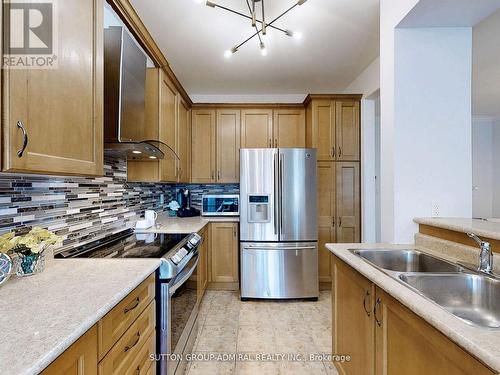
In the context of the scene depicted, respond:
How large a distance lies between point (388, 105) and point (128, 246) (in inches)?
80.9

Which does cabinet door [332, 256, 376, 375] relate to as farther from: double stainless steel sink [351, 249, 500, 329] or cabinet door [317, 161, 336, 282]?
cabinet door [317, 161, 336, 282]

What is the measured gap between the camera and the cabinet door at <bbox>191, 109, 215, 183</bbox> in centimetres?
363

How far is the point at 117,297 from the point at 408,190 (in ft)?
5.99

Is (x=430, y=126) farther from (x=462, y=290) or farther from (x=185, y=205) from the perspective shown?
Result: (x=185, y=205)

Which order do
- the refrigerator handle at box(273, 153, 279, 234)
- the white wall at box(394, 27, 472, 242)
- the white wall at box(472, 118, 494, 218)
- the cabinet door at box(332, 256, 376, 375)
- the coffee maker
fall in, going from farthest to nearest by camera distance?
the white wall at box(472, 118, 494, 218) → the coffee maker → the refrigerator handle at box(273, 153, 279, 234) → the white wall at box(394, 27, 472, 242) → the cabinet door at box(332, 256, 376, 375)

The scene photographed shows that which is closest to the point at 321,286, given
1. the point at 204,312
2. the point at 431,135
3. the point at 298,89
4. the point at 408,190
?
the point at 204,312

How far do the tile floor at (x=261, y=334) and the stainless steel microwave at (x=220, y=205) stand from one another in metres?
1.03

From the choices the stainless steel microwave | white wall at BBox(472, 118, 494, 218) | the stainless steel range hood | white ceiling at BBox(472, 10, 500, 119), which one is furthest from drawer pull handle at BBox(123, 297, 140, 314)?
white wall at BBox(472, 118, 494, 218)

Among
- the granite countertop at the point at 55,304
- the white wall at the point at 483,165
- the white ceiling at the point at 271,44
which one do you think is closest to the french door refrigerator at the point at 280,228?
the white ceiling at the point at 271,44

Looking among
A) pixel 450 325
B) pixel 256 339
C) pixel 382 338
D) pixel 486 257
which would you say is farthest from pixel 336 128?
pixel 450 325

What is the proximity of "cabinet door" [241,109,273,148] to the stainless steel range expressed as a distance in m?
1.89

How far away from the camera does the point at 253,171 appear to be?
3033 mm

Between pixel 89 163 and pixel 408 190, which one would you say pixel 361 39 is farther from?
pixel 89 163

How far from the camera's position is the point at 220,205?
3.54m
